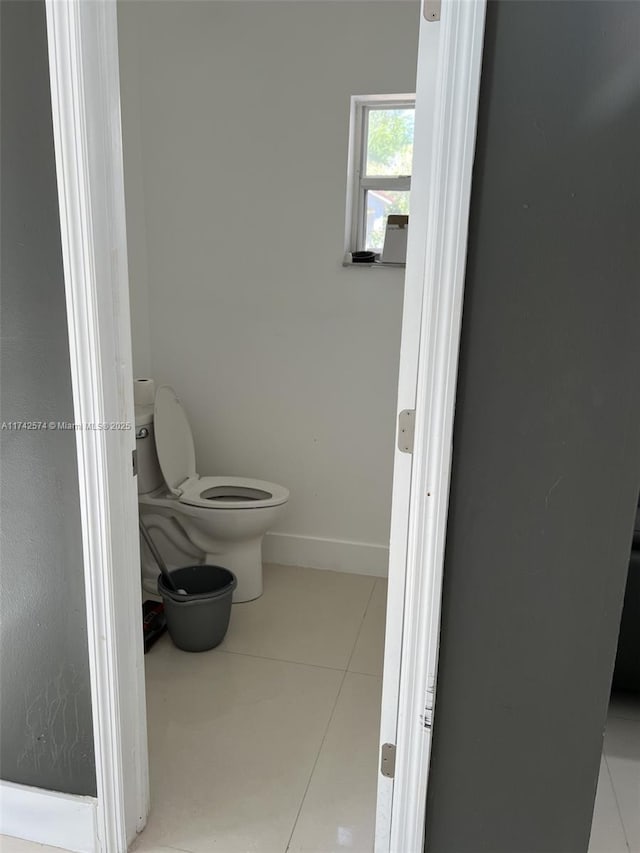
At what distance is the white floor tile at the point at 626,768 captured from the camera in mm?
1563

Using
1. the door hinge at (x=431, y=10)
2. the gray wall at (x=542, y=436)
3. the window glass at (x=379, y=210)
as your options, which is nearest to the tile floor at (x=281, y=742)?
the gray wall at (x=542, y=436)

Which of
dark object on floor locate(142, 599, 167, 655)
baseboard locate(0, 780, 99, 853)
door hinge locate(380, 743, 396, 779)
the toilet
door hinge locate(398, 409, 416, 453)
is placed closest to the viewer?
door hinge locate(398, 409, 416, 453)

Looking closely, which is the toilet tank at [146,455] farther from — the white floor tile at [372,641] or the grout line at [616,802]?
the grout line at [616,802]

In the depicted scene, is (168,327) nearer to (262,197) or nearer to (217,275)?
(217,275)

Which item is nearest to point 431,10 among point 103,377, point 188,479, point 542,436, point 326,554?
point 542,436

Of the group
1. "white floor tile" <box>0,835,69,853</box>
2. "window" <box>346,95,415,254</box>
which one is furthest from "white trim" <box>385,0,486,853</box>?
"window" <box>346,95,415,254</box>

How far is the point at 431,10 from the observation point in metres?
0.99

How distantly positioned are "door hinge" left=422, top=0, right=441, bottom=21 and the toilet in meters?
1.79

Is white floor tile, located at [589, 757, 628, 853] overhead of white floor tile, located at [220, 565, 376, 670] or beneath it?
overhead

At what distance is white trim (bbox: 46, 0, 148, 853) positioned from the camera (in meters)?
1.13

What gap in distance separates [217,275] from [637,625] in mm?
2111

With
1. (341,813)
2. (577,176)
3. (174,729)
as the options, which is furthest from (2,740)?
(577,176)

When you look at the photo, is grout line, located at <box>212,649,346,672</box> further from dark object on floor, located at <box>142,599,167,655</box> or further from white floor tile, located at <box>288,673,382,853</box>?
dark object on floor, located at <box>142,599,167,655</box>

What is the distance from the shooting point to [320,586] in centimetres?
277
